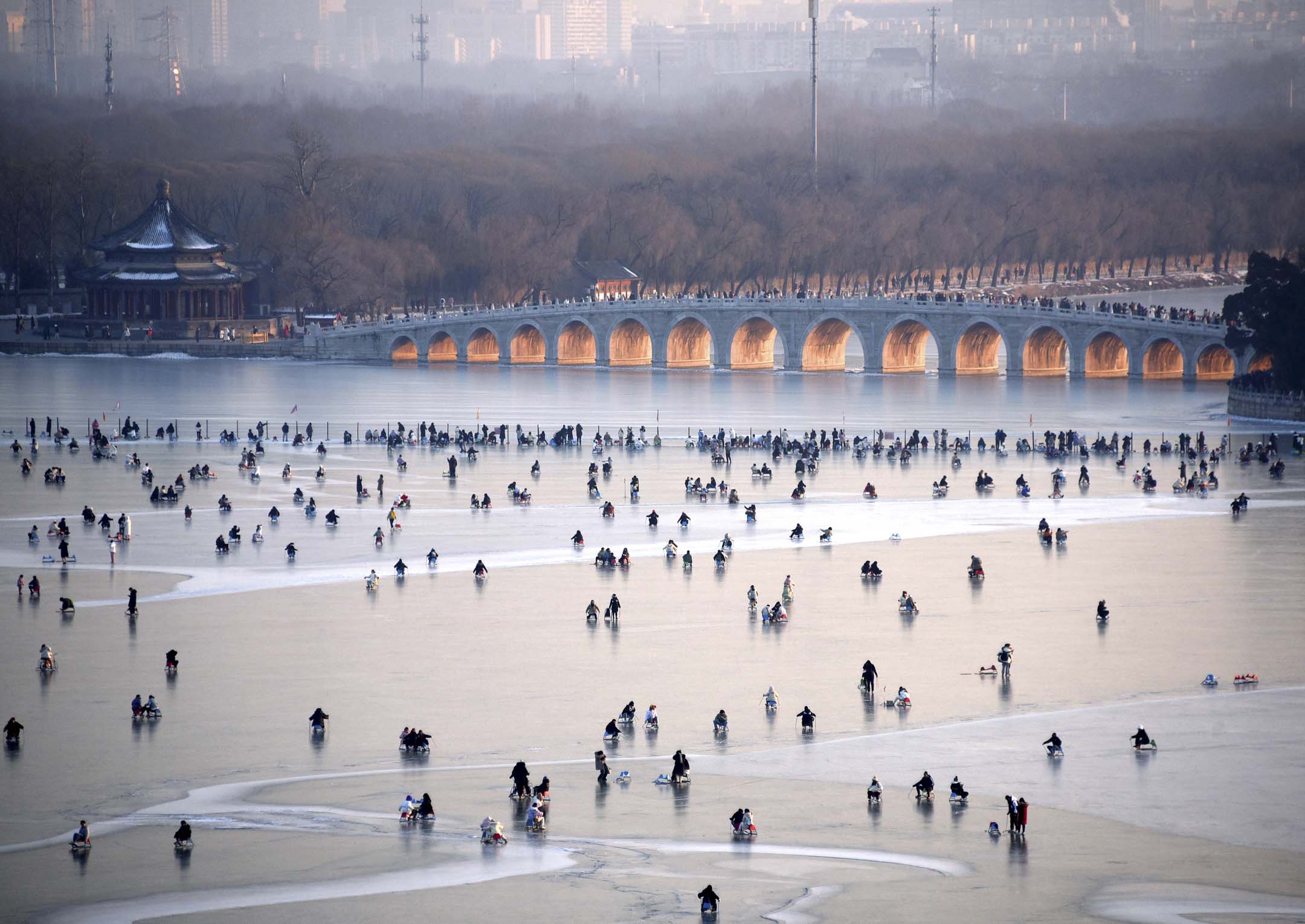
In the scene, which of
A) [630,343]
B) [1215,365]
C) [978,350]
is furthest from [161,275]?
[1215,365]

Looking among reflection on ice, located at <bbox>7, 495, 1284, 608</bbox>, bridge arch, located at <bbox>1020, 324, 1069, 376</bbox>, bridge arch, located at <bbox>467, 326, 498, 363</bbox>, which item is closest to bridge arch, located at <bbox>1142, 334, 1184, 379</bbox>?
bridge arch, located at <bbox>1020, 324, 1069, 376</bbox>

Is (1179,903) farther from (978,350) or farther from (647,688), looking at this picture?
(978,350)

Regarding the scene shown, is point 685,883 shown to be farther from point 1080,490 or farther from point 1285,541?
point 1080,490

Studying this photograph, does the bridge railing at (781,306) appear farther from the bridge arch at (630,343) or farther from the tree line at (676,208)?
the tree line at (676,208)

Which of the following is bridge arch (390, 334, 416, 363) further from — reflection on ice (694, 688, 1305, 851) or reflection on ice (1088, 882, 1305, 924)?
reflection on ice (1088, 882, 1305, 924)

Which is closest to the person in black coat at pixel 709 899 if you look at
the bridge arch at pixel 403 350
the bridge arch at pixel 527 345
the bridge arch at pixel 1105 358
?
the bridge arch at pixel 1105 358
